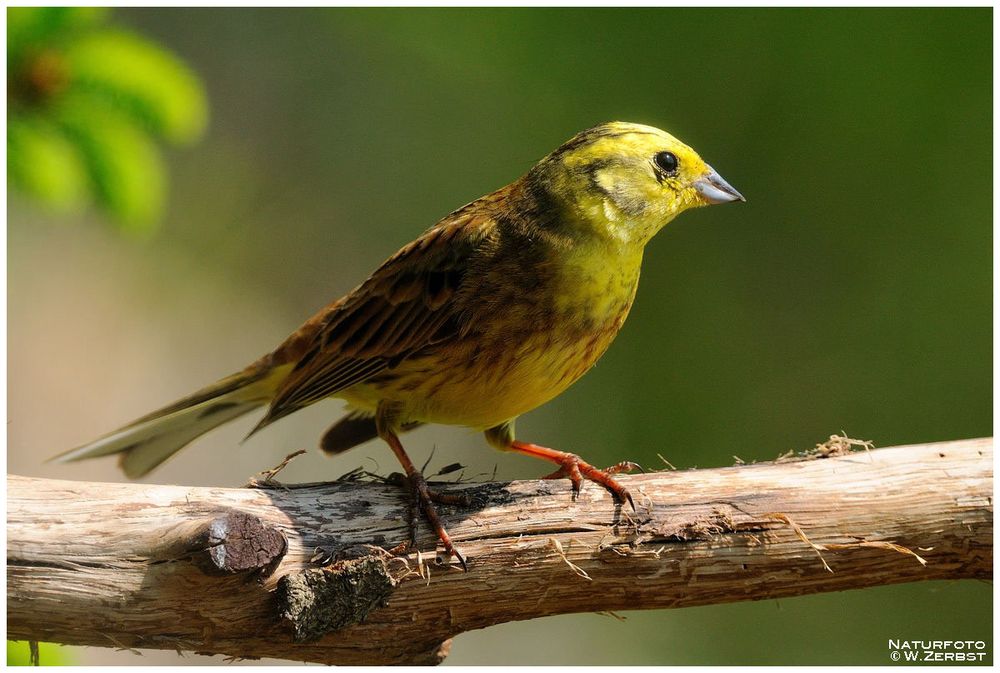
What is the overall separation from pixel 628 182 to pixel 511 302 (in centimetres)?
58

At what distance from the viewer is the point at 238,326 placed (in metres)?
7.59

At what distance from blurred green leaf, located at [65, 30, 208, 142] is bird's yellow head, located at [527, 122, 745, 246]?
1.16m

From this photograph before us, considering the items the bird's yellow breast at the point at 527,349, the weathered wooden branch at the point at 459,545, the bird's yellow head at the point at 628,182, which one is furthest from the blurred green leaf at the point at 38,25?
the bird's yellow head at the point at 628,182

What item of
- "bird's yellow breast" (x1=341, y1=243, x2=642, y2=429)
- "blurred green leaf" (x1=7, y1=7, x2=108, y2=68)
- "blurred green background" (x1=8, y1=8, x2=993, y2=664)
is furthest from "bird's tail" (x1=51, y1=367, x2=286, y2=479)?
"blurred green leaf" (x1=7, y1=7, x2=108, y2=68)

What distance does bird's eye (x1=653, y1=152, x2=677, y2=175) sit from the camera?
11.0 feet

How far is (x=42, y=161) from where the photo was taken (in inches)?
111

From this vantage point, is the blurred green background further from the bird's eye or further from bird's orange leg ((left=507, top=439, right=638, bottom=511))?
the bird's eye

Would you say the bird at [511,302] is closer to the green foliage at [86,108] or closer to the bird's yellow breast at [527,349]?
the bird's yellow breast at [527,349]

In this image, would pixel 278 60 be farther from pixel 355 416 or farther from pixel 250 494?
pixel 250 494

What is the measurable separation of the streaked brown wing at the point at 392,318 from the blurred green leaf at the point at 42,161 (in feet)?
3.29

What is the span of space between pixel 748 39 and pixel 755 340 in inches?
70.3

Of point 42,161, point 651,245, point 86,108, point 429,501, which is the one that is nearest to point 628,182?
point 429,501

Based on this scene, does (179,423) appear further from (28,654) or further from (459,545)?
(459,545)

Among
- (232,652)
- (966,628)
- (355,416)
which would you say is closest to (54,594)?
(232,652)
